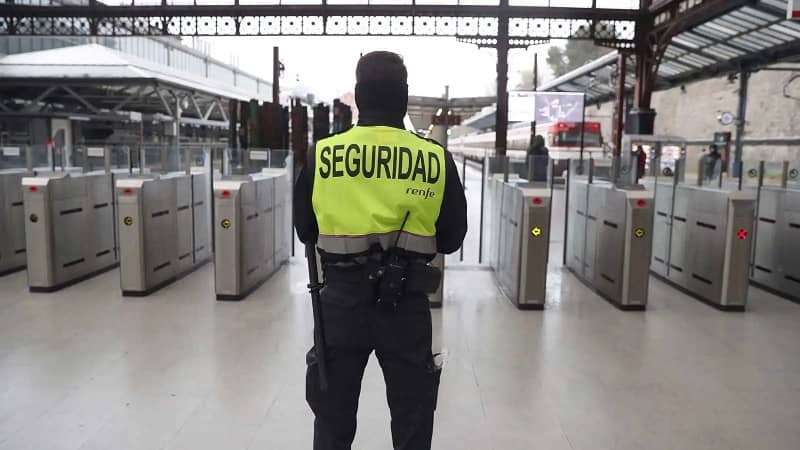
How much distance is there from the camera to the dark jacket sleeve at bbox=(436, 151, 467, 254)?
212 centimetres

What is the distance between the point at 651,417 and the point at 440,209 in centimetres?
209

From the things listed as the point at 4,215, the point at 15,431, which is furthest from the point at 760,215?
the point at 4,215

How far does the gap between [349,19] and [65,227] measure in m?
6.68

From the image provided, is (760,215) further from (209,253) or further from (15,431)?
(15,431)

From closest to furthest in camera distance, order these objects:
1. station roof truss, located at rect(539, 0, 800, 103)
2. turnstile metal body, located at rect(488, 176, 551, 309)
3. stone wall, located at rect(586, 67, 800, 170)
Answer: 1. turnstile metal body, located at rect(488, 176, 551, 309)
2. station roof truss, located at rect(539, 0, 800, 103)
3. stone wall, located at rect(586, 67, 800, 170)

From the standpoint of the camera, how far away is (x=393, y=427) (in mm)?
2098

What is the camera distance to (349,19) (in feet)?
37.7

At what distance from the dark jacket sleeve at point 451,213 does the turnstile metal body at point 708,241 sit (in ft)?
15.0

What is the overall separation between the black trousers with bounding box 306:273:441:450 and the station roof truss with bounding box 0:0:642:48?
969cm

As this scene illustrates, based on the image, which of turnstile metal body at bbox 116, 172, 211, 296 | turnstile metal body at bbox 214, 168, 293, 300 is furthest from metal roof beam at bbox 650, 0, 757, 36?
turnstile metal body at bbox 116, 172, 211, 296

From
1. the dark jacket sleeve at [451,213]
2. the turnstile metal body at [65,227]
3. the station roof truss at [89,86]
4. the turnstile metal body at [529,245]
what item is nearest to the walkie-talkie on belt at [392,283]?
the dark jacket sleeve at [451,213]

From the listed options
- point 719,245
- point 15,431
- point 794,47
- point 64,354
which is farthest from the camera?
point 794,47

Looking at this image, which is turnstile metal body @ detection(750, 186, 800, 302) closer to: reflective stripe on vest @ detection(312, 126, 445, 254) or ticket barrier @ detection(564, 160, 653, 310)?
ticket barrier @ detection(564, 160, 653, 310)

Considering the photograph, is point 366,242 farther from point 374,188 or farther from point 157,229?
point 157,229
